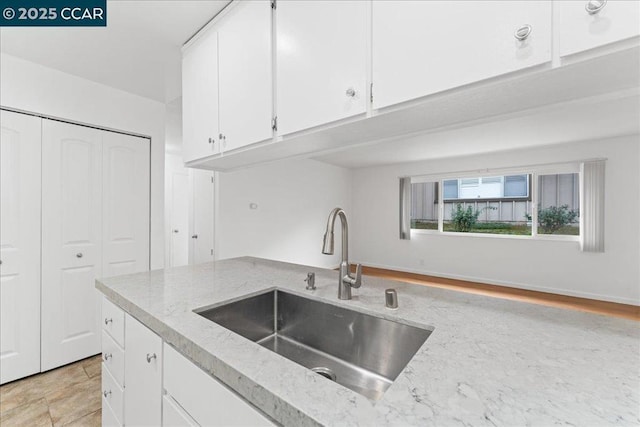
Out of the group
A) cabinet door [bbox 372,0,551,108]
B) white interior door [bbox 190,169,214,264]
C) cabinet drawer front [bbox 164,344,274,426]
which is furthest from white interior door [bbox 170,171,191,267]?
cabinet door [bbox 372,0,551,108]

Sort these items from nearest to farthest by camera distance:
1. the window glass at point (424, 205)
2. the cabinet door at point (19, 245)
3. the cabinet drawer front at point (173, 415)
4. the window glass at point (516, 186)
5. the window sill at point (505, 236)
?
the cabinet drawer front at point (173, 415) → the cabinet door at point (19, 245) → the window sill at point (505, 236) → the window glass at point (516, 186) → the window glass at point (424, 205)

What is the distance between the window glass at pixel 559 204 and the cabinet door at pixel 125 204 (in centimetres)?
586

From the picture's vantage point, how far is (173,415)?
33.4 inches

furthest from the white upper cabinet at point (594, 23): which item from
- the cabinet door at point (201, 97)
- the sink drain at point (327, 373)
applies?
the cabinet door at point (201, 97)

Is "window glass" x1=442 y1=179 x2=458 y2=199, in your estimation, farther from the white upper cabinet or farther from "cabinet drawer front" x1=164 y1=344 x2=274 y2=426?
"cabinet drawer front" x1=164 y1=344 x2=274 y2=426

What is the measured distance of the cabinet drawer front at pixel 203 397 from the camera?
2.03 ft

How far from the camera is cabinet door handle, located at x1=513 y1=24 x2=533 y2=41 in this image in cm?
66

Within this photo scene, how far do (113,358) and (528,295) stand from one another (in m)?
5.22

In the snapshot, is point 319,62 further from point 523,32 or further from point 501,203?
point 501,203

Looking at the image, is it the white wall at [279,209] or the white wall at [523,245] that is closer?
the white wall at [279,209]

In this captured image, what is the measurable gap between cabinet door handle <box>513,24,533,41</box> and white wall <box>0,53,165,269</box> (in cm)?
303

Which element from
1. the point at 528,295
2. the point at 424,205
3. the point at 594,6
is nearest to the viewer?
the point at 594,6

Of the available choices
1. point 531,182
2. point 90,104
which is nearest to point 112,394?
point 90,104

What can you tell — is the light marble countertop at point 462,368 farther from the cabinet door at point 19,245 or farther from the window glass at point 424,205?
the window glass at point 424,205
